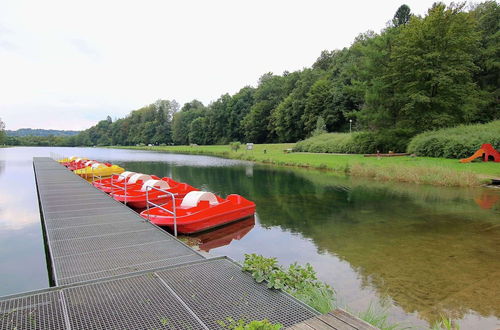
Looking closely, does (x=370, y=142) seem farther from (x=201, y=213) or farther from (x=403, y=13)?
(x=403, y=13)

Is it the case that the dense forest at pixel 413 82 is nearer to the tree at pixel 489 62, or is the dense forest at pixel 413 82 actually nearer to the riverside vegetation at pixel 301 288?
the tree at pixel 489 62

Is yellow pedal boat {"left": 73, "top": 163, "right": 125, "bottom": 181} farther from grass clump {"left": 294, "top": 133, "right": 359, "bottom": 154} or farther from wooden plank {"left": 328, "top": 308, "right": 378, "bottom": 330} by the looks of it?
grass clump {"left": 294, "top": 133, "right": 359, "bottom": 154}

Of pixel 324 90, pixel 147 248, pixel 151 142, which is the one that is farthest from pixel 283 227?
pixel 151 142

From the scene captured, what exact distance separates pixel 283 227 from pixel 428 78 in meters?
25.3

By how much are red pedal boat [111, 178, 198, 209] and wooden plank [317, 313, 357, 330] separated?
880 cm

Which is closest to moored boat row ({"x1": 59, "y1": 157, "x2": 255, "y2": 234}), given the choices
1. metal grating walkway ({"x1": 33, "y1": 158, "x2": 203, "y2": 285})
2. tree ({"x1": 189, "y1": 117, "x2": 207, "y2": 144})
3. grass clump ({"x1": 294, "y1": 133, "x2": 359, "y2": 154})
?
metal grating walkway ({"x1": 33, "y1": 158, "x2": 203, "y2": 285})

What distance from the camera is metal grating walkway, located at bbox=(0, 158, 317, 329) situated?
134 inches

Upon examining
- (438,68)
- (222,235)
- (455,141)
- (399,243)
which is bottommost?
(222,235)

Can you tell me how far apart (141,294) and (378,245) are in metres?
5.89

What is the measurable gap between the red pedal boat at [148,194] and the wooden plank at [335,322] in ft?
28.9

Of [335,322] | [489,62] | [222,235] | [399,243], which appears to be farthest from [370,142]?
[335,322]

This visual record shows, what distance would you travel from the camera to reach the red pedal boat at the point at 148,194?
1193 centimetres

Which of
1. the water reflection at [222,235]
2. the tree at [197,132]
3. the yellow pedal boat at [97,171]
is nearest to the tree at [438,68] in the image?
the water reflection at [222,235]

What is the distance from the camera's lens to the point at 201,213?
9.16 meters
